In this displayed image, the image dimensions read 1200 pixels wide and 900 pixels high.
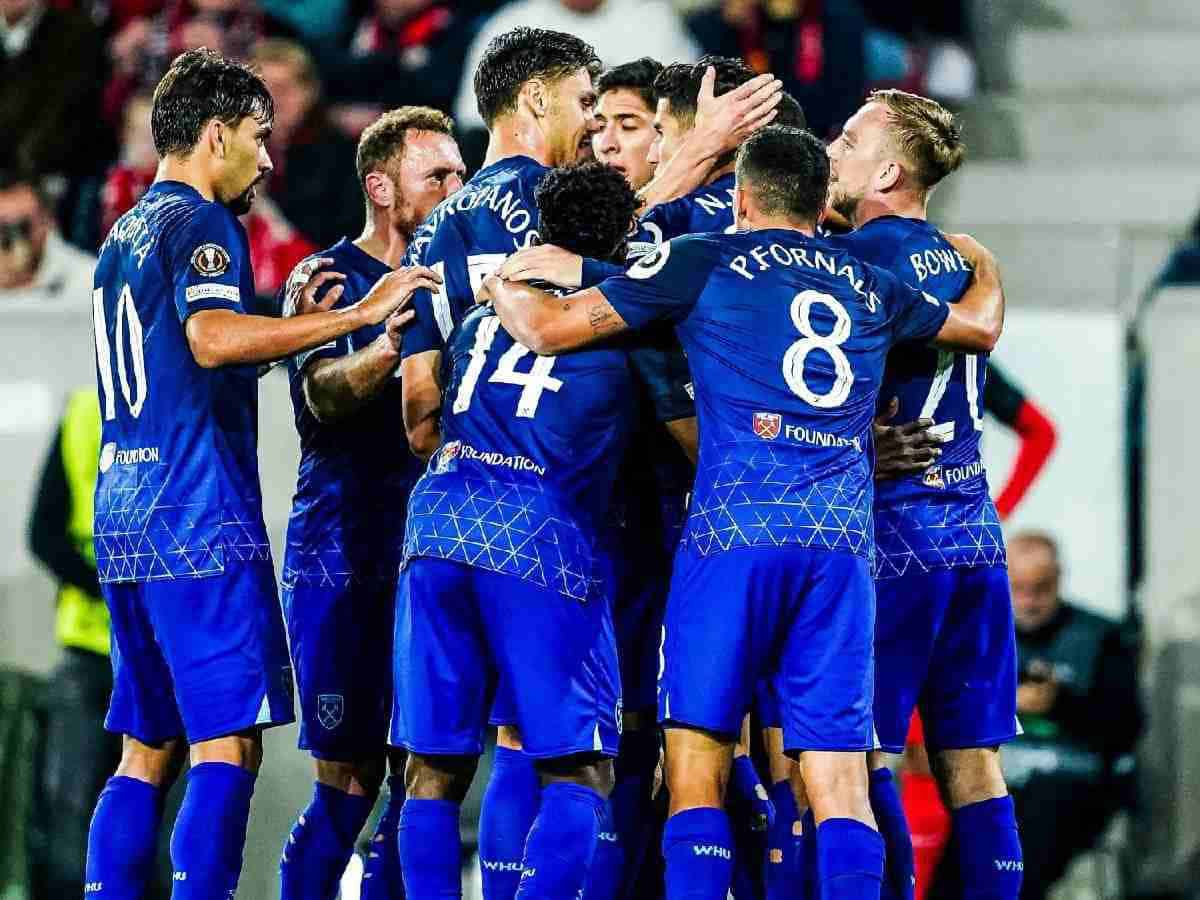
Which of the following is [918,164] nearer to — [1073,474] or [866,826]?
[866,826]

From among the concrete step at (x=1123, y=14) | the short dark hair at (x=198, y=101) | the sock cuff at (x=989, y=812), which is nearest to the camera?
the short dark hair at (x=198, y=101)

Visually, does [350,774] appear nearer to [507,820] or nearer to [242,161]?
[507,820]

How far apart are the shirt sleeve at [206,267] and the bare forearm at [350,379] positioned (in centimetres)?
55

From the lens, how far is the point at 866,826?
5645mm

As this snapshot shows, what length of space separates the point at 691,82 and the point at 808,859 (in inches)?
92.6

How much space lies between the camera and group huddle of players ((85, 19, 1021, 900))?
5.70 meters

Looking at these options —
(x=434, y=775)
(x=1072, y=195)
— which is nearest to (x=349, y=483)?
(x=434, y=775)

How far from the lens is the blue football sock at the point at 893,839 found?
6355 millimetres

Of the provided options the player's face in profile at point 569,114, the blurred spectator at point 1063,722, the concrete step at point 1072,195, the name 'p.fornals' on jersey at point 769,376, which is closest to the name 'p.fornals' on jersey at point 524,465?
the name 'p.fornals' on jersey at point 769,376

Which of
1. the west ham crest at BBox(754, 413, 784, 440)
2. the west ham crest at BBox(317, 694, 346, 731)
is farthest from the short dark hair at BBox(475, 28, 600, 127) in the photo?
the west ham crest at BBox(317, 694, 346, 731)

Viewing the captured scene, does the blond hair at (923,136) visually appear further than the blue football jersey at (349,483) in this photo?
No

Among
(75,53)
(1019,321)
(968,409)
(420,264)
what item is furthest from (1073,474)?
(75,53)

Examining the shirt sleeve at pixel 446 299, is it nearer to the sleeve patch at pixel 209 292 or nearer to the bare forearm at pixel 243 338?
the bare forearm at pixel 243 338

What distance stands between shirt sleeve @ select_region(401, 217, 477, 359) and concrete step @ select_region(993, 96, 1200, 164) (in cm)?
635
